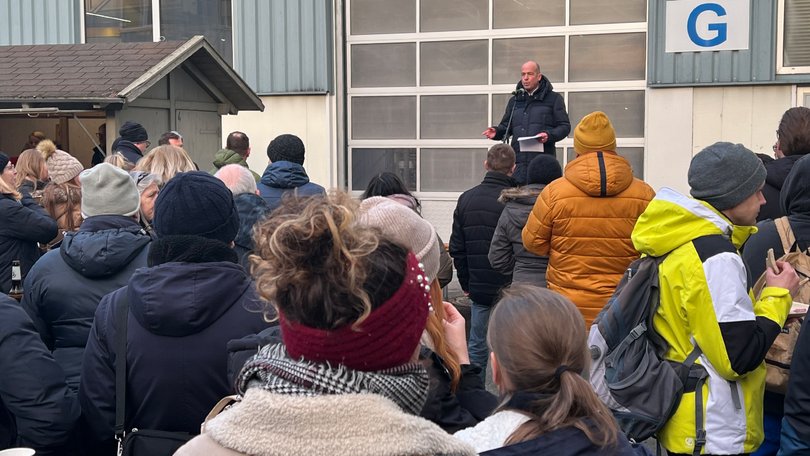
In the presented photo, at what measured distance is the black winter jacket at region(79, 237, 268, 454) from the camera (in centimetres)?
301

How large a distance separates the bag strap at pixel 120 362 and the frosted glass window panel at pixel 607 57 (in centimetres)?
942

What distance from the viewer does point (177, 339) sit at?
3.03 meters

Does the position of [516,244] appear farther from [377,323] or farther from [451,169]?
[451,169]

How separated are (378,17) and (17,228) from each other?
24.8ft

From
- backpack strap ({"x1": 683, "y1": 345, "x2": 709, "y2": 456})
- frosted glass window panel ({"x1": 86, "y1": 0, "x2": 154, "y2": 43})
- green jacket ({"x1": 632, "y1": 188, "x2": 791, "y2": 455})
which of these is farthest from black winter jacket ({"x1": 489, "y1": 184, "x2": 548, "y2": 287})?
frosted glass window panel ({"x1": 86, "y1": 0, "x2": 154, "y2": 43})

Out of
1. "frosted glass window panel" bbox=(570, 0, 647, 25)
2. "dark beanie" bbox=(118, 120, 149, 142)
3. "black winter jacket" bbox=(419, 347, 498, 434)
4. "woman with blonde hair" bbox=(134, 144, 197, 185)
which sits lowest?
"black winter jacket" bbox=(419, 347, 498, 434)

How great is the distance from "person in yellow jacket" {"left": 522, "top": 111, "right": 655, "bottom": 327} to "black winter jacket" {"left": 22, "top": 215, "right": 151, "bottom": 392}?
2413 millimetres

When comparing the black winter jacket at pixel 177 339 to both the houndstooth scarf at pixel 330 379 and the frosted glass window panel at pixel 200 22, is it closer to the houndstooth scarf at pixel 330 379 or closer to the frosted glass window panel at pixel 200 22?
the houndstooth scarf at pixel 330 379

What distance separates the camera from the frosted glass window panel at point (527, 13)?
1184 centimetres

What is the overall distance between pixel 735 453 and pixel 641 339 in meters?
0.55

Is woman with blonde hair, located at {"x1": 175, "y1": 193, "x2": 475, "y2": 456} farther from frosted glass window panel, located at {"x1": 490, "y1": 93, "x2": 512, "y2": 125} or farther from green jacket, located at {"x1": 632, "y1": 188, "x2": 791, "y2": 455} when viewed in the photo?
frosted glass window panel, located at {"x1": 490, "y1": 93, "x2": 512, "y2": 125}

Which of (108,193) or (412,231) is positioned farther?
(108,193)

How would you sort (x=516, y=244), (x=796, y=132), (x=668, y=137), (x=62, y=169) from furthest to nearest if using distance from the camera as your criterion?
(x=668, y=137) → (x=62, y=169) → (x=516, y=244) → (x=796, y=132)

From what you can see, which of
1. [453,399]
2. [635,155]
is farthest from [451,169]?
[453,399]
